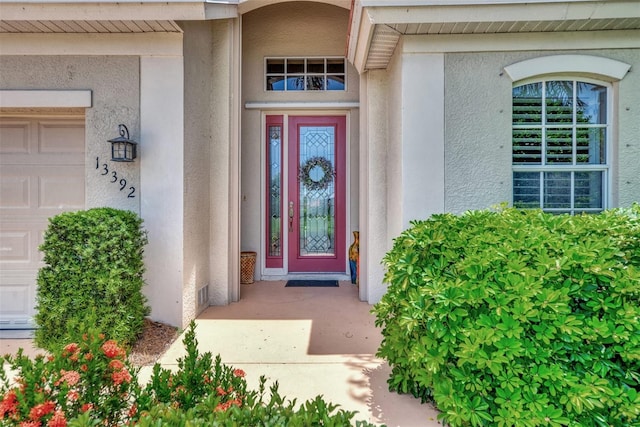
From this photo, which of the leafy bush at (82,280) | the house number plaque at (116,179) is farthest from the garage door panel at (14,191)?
the leafy bush at (82,280)

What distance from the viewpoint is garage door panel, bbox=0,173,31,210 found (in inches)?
166

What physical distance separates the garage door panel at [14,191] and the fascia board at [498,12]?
4538 millimetres

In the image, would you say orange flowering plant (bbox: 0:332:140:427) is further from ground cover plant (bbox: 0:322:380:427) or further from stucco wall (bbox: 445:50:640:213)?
stucco wall (bbox: 445:50:640:213)

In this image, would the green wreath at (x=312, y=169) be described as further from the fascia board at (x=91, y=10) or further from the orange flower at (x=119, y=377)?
the orange flower at (x=119, y=377)

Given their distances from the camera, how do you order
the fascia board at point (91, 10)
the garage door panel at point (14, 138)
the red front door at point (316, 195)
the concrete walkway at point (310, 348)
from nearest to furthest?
1. the concrete walkway at point (310, 348)
2. the fascia board at point (91, 10)
3. the garage door panel at point (14, 138)
4. the red front door at point (316, 195)

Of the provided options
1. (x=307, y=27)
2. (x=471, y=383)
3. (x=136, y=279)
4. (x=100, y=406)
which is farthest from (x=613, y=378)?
(x=307, y=27)

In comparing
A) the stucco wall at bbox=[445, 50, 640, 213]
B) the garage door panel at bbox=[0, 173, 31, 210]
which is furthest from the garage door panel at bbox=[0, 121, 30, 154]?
the stucco wall at bbox=[445, 50, 640, 213]

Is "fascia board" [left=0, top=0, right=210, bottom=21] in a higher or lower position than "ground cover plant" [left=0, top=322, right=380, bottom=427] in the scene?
higher

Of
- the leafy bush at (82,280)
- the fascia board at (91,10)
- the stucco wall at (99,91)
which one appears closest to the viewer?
the leafy bush at (82,280)

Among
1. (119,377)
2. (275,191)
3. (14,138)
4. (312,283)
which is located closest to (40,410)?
(119,377)

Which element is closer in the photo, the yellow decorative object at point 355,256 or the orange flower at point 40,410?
the orange flower at point 40,410

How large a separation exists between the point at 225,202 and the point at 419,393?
11.7 ft

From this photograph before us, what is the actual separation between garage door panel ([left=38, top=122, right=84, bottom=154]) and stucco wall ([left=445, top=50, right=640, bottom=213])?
4507 millimetres

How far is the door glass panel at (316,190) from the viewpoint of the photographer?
254 inches
